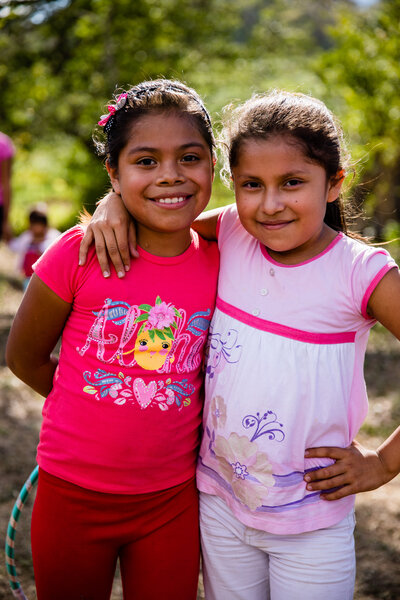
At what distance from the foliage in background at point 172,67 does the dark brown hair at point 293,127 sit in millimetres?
3920

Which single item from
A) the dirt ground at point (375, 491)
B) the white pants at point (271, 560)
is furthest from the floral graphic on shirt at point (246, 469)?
the dirt ground at point (375, 491)

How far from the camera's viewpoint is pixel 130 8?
29.1ft

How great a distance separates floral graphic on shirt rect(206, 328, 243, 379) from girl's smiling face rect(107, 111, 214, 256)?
0.36 metres

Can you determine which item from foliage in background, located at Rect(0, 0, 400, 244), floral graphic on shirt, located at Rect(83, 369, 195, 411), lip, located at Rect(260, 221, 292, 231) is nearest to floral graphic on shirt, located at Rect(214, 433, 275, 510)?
floral graphic on shirt, located at Rect(83, 369, 195, 411)

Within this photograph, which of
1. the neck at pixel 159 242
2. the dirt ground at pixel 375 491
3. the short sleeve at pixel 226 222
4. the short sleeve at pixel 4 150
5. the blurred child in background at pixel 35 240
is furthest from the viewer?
the short sleeve at pixel 4 150

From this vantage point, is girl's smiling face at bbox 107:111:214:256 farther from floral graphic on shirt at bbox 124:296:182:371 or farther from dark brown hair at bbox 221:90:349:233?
floral graphic on shirt at bbox 124:296:182:371

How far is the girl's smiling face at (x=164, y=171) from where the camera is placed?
191 cm

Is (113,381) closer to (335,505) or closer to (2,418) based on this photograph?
(335,505)

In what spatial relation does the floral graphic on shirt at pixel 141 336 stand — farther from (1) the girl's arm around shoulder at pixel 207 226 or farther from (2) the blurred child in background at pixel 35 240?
(2) the blurred child in background at pixel 35 240

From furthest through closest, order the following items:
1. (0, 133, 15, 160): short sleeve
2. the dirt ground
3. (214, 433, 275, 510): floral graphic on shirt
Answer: (0, 133, 15, 160): short sleeve → the dirt ground → (214, 433, 275, 510): floral graphic on shirt

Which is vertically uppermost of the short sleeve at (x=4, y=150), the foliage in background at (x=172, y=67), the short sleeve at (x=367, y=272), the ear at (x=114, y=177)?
the foliage in background at (x=172, y=67)

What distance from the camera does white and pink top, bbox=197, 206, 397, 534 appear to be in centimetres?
186

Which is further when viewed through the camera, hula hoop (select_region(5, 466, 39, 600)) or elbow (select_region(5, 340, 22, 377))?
hula hoop (select_region(5, 466, 39, 600))

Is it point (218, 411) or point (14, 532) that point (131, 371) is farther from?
point (14, 532)
